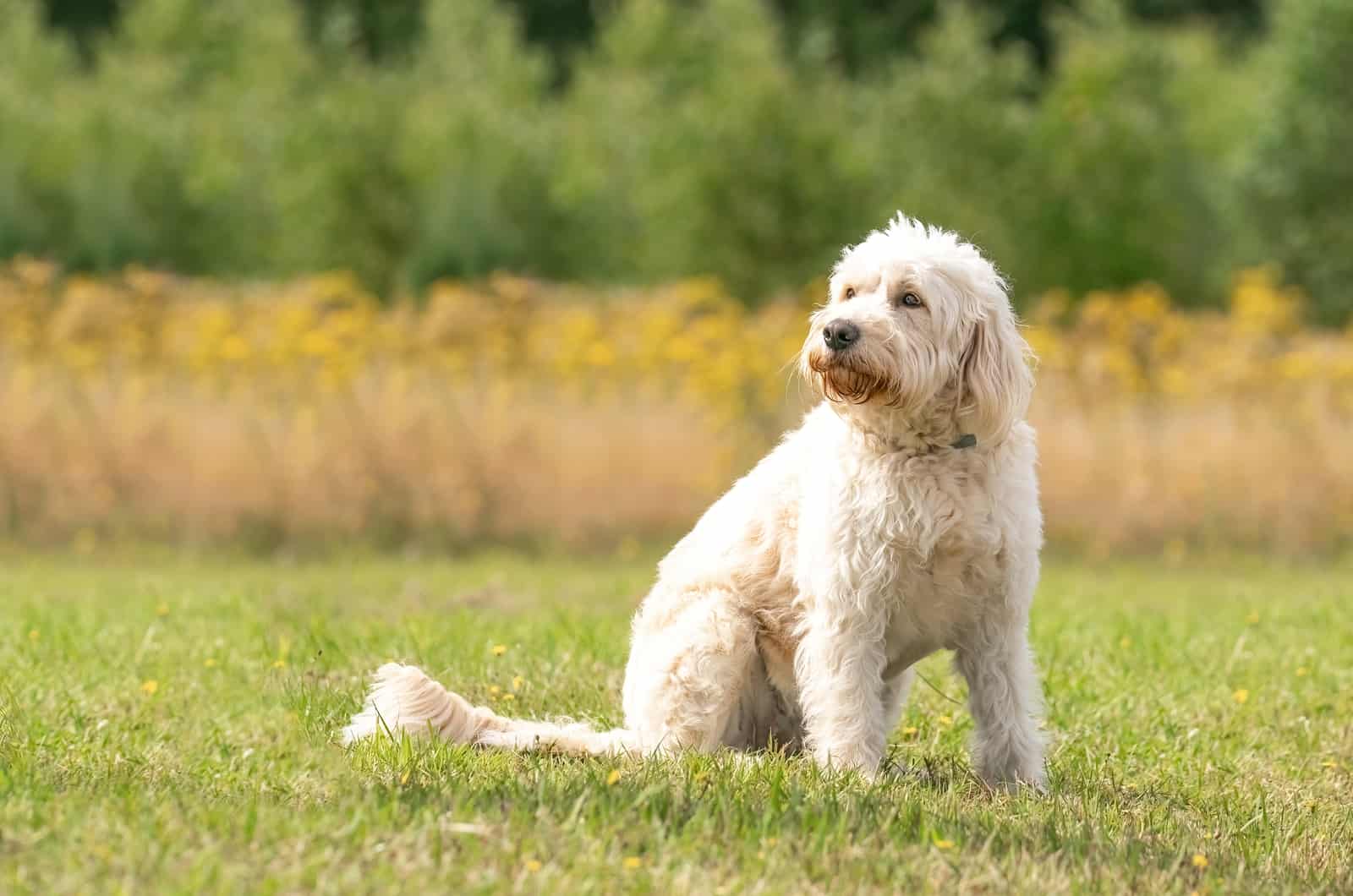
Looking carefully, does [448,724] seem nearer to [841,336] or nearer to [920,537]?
[920,537]

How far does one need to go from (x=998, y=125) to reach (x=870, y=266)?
17.2 m

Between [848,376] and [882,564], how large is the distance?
57cm

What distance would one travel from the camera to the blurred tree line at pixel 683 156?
19641 millimetres

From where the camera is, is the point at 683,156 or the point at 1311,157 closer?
the point at 683,156

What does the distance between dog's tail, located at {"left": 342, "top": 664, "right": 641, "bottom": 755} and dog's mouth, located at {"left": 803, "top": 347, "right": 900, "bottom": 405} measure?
1.28 m

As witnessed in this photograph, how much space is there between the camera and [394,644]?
689 cm

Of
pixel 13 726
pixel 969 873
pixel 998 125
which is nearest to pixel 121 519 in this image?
pixel 13 726

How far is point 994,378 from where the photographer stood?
4852mm

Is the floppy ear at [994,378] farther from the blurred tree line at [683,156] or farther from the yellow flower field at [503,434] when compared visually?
the blurred tree line at [683,156]

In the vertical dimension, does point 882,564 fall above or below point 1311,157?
below

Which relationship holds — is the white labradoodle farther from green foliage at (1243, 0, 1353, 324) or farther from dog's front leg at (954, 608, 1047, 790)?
green foliage at (1243, 0, 1353, 324)

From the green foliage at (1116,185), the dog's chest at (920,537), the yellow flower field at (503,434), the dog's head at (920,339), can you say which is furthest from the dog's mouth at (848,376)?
the green foliage at (1116,185)

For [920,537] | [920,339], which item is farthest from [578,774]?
[920,339]

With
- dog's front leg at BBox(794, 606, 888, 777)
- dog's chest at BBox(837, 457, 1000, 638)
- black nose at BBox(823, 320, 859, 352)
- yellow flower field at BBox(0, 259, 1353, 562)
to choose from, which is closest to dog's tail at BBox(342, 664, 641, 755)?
dog's front leg at BBox(794, 606, 888, 777)
